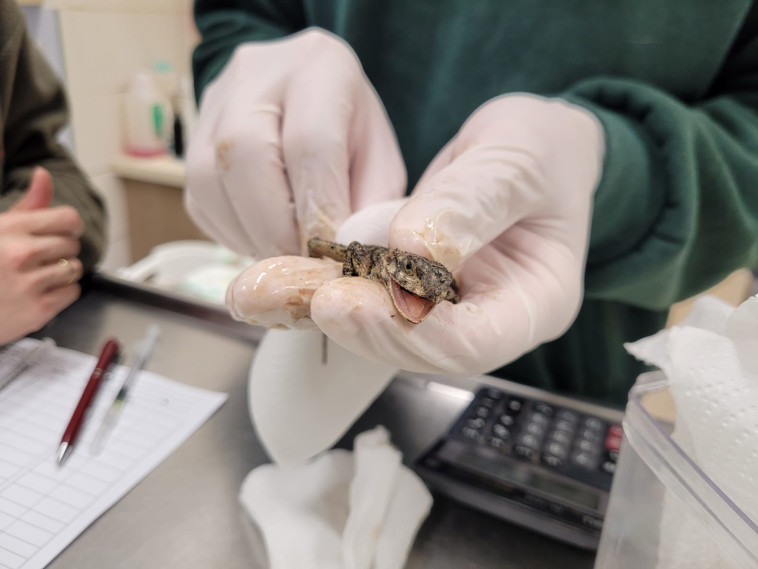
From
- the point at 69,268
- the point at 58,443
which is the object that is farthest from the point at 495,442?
the point at 69,268

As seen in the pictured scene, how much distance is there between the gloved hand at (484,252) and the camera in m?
0.31

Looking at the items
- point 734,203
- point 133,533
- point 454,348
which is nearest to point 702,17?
point 734,203

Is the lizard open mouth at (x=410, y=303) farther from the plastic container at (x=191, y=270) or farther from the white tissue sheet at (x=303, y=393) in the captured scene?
the plastic container at (x=191, y=270)

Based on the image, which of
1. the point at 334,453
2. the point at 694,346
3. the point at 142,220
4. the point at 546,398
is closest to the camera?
the point at 694,346

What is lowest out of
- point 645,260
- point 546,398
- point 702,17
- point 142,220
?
point 142,220

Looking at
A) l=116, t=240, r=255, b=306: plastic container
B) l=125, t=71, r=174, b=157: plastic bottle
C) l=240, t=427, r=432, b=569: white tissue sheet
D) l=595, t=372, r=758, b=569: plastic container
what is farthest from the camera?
l=125, t=71, r=174, b=157: plastic bottle

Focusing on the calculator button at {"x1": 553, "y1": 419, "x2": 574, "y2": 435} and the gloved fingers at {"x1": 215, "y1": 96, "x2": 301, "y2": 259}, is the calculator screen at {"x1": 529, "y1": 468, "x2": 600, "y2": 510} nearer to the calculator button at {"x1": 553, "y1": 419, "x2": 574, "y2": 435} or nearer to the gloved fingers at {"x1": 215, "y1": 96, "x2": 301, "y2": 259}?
the calculator button at {"x1": 553, "y1": 419, "x2": 574, "y2": 435}

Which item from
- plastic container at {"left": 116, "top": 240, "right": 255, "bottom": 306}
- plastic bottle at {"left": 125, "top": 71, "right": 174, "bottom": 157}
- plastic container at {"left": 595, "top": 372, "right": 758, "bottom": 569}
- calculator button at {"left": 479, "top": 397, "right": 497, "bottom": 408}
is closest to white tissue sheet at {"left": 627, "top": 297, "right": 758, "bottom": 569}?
plastic container at {"left": 595, "top": 372, "right": 758, "bottom": 569}

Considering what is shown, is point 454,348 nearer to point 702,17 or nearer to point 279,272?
point 279,272

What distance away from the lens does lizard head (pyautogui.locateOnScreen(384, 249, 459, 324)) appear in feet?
0.97

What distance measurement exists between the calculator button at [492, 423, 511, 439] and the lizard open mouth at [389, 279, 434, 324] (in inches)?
8.9

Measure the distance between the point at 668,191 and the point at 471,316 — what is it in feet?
0.88

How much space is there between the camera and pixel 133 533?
1.25 ft

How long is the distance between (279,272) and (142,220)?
1.43 meters
